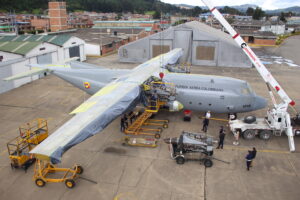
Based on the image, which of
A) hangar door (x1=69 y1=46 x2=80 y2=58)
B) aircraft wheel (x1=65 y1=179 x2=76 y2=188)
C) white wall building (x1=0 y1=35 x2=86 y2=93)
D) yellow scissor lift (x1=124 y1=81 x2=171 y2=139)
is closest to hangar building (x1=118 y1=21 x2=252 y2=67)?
hangar door (x1=69 y1=46 x2=80 y2=58)

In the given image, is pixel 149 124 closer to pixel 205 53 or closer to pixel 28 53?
pixel 28 53

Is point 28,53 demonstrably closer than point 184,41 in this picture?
Yes

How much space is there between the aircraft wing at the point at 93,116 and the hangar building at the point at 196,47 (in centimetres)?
2406

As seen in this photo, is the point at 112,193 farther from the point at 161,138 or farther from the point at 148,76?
the point at 148,76

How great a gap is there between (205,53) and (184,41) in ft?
14.8

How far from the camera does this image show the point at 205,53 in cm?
4319

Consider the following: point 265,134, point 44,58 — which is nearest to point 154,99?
point 265,134

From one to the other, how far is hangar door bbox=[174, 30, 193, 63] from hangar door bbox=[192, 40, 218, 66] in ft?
3.05

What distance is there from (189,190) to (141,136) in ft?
22.2

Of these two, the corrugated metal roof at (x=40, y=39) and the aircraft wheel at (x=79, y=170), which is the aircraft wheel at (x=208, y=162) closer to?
the aircraft wheel at (x=79, y=170)

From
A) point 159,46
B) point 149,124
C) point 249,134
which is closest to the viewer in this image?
point 249,134

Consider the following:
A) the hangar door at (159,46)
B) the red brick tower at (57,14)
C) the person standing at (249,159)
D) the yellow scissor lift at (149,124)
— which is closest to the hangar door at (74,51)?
the hangar door at (159,46)

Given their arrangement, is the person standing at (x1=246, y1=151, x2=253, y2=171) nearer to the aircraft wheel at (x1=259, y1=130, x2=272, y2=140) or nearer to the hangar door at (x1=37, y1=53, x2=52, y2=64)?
the aircraft wheel at (x1=259, y1=130, x2=272, y2=140)

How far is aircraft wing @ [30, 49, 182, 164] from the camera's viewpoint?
32.9 ft
